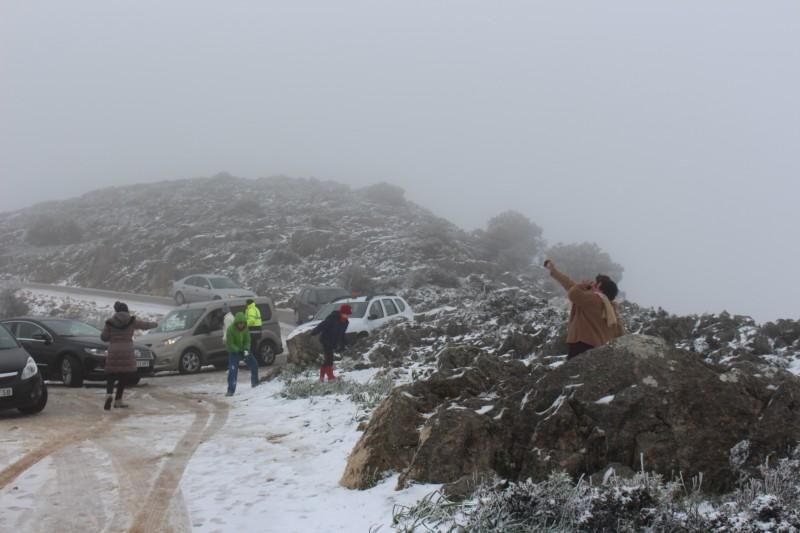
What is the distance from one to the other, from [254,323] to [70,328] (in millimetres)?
4051

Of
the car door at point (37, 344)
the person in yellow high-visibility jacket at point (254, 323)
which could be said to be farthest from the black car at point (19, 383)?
the person in yellow high-visibility jacket at point (254, 323)

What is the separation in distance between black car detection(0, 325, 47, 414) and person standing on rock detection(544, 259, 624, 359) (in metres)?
7.73

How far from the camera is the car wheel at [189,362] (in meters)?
17.3

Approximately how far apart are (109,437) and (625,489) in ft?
22.7

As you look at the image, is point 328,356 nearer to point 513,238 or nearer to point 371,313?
point 371,313

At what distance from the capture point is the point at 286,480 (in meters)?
6.91

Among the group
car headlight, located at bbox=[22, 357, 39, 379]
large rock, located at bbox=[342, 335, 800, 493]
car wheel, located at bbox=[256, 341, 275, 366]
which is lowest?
car wheel, located at bbox=[256, 341, 275, 366]

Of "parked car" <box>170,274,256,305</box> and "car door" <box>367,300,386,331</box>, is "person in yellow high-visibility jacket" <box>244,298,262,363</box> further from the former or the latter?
"parked car" <box>170,274,256,305</box>

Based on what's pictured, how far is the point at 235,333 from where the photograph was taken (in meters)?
13.8

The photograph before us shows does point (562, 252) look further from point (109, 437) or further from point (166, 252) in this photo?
point (109, 437)

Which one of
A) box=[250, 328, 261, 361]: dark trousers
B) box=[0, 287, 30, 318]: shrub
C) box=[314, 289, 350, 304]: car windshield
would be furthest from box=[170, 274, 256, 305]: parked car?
box=[250, 328, 261, 361]: dark trousers

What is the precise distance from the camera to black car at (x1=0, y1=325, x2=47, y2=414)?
33.5ft

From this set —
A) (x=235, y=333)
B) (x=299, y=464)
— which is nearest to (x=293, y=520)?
(x=299, y=464)

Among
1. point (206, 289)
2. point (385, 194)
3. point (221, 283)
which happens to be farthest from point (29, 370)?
point (385, 194)
